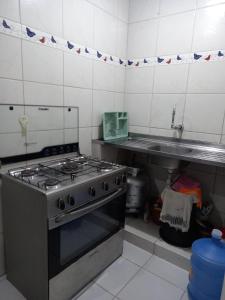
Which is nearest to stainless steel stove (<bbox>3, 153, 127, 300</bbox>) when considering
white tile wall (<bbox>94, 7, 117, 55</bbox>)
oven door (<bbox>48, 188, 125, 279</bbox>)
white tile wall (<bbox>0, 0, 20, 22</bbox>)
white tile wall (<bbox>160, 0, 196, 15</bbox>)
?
oven door (<bbox>48, 188, 125, 279</bbox>)

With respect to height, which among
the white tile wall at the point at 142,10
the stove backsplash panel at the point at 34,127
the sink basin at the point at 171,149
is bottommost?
the sink basin at the point at 171,149

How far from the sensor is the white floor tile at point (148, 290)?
4.18 feet

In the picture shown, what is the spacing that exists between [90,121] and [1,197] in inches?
34.8

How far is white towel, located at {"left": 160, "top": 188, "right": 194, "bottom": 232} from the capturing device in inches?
59.3

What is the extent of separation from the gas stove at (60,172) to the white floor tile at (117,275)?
629mm

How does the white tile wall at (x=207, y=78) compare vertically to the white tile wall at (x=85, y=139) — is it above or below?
above

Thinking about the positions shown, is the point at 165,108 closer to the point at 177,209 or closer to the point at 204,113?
the point at 204,113

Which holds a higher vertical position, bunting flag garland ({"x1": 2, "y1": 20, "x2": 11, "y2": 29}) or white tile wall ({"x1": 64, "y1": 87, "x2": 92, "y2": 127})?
bunting flag garland ({"x1": 2, "y1": 20, "x2": 11, "y2": 29})

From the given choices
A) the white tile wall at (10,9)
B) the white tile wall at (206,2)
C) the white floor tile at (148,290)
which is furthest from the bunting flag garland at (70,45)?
the white floor tile at (148,290)

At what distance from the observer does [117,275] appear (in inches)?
56.2

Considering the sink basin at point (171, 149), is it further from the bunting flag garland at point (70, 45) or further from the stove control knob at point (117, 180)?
the bunting flag garland at point (70, 45)

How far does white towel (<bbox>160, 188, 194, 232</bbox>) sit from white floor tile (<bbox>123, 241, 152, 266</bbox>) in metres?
0.31

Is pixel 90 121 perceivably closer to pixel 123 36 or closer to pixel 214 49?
pixel 123 36

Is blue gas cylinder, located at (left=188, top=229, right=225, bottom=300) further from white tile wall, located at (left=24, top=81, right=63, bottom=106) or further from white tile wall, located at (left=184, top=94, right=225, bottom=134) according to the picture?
white tile wall, located at (left=24, top=81, right=63, bottom=106)
